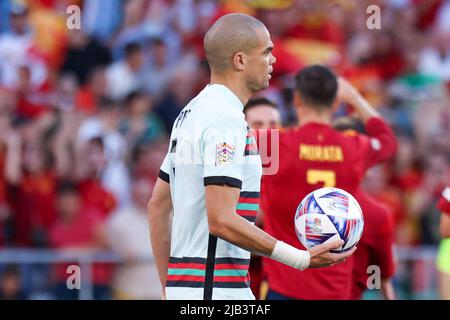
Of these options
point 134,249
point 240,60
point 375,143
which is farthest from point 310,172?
point 134,249

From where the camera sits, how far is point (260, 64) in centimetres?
582

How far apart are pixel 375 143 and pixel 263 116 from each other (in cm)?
98

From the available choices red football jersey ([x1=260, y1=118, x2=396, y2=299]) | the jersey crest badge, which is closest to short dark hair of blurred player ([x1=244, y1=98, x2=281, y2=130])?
red football jersey ([x1=260, y1=118, x2=396, y2=299])

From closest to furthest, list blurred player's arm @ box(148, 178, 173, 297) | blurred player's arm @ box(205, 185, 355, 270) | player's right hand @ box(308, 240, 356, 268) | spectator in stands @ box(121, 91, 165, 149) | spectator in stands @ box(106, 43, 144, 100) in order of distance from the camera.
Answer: blurred player's arm @ box(205, 185, 355, 270)
player's right hand @ box(308, 240, 356, 268)
blurred player's arm @ box(148, 178, 173, 297)
spectator in stands @ box(121, 91, 165, 149)
spectator in stands @ box(106, 43, 144, 100)

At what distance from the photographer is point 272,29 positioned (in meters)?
14.5

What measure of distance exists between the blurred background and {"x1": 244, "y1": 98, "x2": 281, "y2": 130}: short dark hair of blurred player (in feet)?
10.1

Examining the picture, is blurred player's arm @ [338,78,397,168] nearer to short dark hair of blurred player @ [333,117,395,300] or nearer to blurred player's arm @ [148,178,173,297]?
short dark hair of blurred player @ [333,117,395,300]

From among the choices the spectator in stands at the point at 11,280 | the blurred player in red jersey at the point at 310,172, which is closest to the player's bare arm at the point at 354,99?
the blurred player in red jersey at the point at 310,172

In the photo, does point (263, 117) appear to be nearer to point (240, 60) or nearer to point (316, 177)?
point (316, 177)

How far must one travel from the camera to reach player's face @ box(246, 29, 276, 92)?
580 cm

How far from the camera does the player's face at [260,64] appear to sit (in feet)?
19.0
